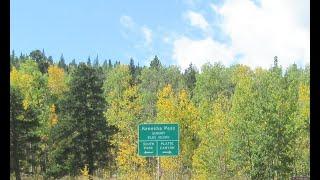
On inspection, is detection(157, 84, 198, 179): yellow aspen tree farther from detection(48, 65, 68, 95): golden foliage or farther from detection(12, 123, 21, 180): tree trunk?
detection(48, 65, 68, 95): golden foliage

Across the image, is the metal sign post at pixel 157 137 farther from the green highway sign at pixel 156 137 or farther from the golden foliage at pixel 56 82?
the golden foliage at pixel 56 82

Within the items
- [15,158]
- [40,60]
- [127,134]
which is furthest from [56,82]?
[15,158]

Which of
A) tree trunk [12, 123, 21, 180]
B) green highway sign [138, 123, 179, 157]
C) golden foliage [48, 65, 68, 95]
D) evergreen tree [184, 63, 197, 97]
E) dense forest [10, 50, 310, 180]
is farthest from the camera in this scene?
evergreen tree [184, 63, 197, 97]

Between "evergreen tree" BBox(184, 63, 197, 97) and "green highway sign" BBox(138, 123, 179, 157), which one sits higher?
"evergreen tree" BBox(184, 63, 197, 97)

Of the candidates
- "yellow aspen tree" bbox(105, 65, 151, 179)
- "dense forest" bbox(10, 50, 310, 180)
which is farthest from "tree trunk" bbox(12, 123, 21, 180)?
"yellow aspen tree" bbox(105, 65, 151, 179)

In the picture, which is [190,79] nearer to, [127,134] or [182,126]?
[127,134]

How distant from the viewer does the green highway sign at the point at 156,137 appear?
2112 cm

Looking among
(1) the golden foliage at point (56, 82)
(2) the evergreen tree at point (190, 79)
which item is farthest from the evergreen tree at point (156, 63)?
(1) the golden foliage at point (56, 82)

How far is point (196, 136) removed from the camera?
4134 cm

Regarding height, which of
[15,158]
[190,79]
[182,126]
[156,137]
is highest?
[190,79]

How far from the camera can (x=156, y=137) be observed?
21.4 meters

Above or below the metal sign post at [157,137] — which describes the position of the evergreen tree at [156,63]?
Result: above

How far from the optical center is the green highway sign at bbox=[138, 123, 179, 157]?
69.3 ft

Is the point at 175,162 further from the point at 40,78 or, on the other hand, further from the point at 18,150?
the point at 40,78
